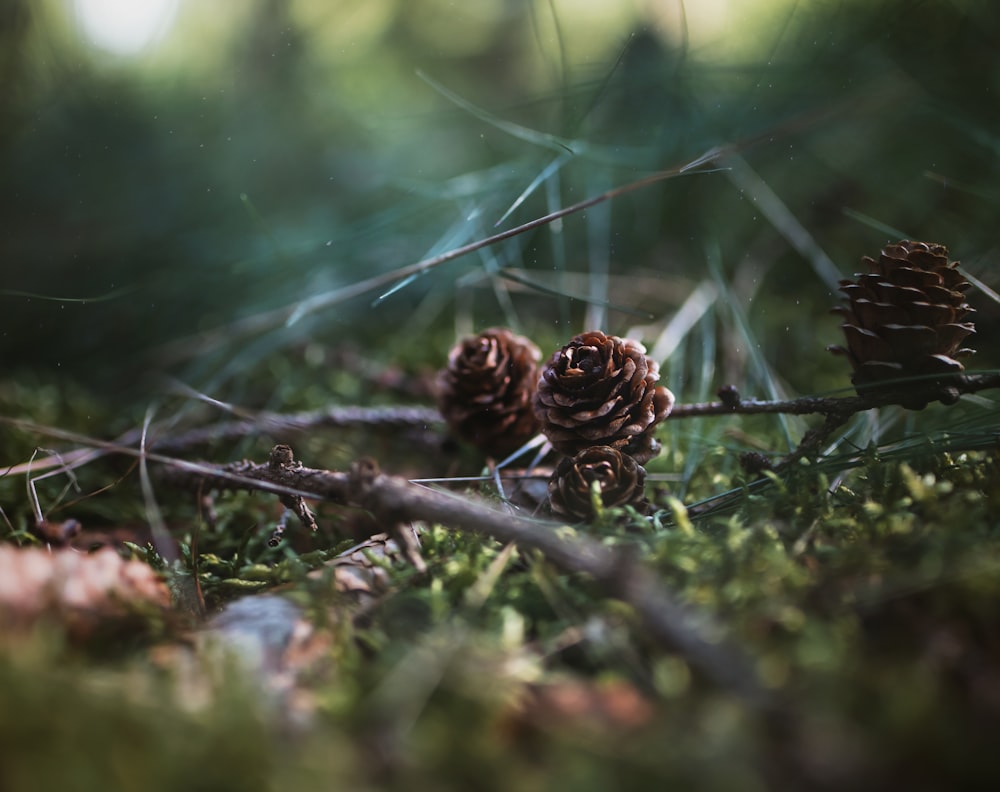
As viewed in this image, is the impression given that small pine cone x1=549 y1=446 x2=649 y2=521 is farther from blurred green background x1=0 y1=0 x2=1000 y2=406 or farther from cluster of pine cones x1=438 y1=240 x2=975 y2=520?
blurred green background x1=0 y1=0 x2=1000 y2=406

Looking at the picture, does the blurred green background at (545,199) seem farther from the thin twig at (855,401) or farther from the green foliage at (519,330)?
the thin twig at (855,401)

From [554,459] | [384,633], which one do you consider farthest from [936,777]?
[554,459]

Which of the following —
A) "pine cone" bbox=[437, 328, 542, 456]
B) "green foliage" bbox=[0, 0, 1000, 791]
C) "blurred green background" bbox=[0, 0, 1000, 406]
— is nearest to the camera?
"green foliage" bbox=[0, 0, 1000, 791]

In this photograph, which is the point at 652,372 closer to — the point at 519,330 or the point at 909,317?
the point at 909,317

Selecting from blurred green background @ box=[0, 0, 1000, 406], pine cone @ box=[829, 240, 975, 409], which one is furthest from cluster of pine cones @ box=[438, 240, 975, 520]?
blurred green background @ box=[0, 0, 1000, 406]

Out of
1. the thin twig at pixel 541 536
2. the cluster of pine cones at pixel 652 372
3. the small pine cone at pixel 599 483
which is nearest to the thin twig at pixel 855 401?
the cluster of pine cones at pixel 652 372
